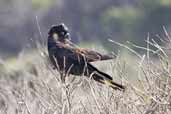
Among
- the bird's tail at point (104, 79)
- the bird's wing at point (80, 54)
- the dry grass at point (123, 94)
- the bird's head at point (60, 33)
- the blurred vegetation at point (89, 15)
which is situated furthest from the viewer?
the blurred vegetation at point (89, 15)

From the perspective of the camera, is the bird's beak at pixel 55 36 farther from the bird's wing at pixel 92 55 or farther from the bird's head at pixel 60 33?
the bird's wing at pixel 92 55

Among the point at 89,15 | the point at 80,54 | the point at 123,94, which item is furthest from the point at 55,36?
the point at 89,15

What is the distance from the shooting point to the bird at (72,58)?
263 inches

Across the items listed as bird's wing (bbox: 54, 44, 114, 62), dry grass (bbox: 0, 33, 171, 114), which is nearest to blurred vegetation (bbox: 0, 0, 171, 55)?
bird's wing (bbox: 54, 44, 114, 62)

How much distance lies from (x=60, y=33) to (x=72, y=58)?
441 millimetres

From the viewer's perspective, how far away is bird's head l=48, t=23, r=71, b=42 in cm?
757

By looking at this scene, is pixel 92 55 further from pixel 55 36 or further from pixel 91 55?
pixel 55 36

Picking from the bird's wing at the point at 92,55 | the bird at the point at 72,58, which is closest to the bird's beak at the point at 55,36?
the bird at the point at 72,58

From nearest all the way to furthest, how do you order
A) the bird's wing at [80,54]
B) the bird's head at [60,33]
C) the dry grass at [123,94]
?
the dry grass at [123,94], the bird's wing at [80,54], the bird's head at [60,33]

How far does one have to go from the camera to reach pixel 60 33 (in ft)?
24.9

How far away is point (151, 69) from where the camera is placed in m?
6.04

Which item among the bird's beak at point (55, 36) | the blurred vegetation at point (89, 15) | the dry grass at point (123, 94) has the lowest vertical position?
the blurred vegetation at point (89, 15)

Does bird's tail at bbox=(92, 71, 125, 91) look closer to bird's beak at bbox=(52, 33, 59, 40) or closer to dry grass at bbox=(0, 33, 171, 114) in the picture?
dry grass at bbox=(0, 33, 171, 114)

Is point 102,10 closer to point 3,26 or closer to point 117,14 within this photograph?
point 117,14
